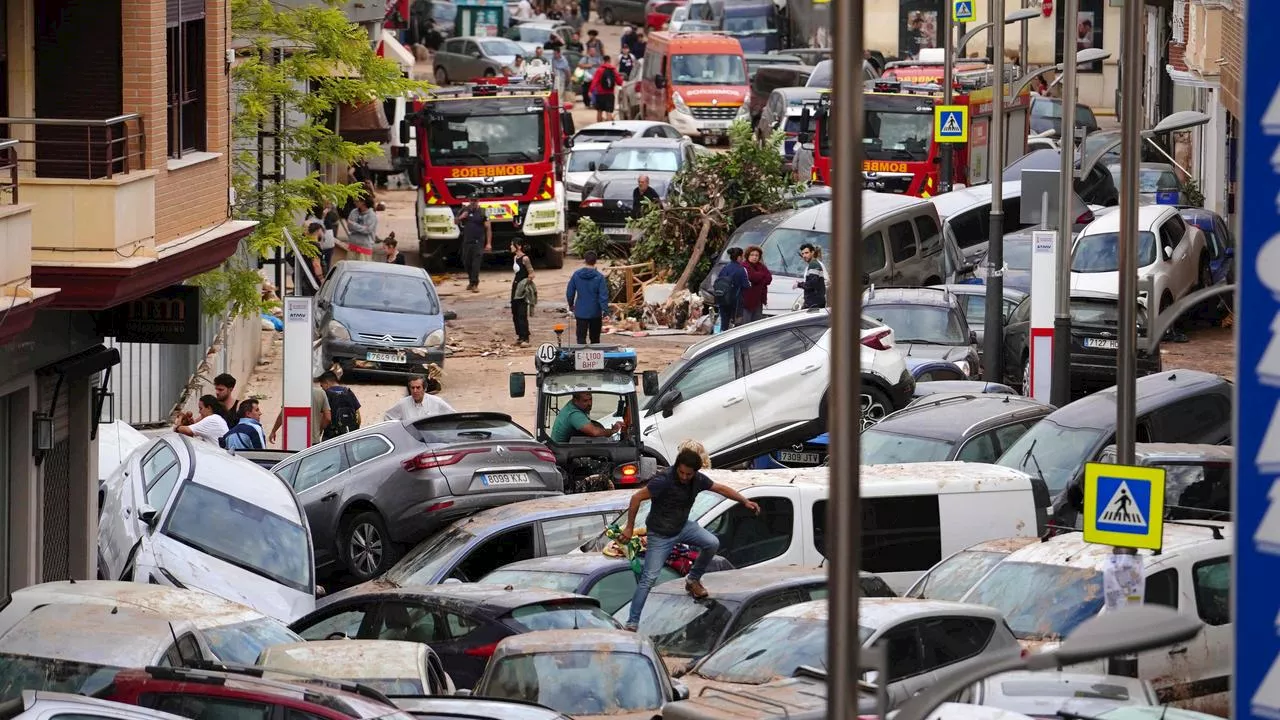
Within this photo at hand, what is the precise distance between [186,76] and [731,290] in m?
10.5

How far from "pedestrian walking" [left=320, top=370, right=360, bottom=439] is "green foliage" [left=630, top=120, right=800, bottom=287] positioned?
11.5 metres

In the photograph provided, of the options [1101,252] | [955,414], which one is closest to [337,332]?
[1101,252]

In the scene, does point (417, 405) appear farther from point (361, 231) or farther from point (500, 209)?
point (500, 209)

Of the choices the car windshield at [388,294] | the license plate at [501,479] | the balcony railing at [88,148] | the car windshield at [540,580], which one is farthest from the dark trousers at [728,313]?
the car windshield at [540,580]

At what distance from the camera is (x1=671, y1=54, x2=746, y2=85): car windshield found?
53938 millimetres

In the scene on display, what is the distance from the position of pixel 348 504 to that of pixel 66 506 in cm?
242

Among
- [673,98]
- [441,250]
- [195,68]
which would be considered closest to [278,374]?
[441,250]

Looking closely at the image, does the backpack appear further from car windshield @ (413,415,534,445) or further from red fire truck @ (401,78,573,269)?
red fire truck @ (401,78,573,269)

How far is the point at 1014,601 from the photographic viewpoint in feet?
44.3

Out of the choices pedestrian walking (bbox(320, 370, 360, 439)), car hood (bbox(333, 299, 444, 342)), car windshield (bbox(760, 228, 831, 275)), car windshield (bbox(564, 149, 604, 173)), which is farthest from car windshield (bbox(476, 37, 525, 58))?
pedestrian walking (bbox(320, 370, 360, 439))

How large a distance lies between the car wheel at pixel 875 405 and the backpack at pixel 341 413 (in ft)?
18.7

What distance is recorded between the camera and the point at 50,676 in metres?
10.6

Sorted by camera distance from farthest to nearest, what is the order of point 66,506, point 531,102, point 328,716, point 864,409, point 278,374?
point 531,102 < point 278,374 < point 864,409 < point 66,506 < point 328,716

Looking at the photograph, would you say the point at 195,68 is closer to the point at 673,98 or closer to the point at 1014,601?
the point at 1014,601
